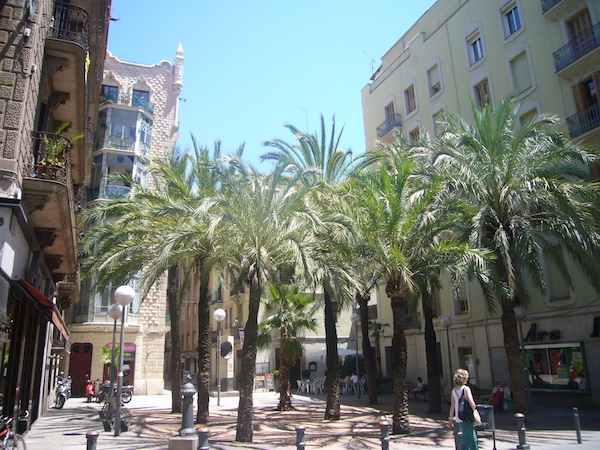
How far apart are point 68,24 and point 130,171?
18.9 meters

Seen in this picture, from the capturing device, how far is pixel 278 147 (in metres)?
18.6

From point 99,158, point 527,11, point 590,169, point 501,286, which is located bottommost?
point 501,286

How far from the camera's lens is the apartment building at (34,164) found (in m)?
10.1

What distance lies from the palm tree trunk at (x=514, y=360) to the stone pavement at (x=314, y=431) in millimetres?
745

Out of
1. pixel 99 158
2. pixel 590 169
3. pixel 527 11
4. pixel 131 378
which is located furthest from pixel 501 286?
pixel 99 158

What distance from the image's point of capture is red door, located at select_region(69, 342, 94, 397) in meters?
30.1

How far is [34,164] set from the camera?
37.8 ft

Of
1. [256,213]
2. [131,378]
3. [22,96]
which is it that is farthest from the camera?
[131,378]

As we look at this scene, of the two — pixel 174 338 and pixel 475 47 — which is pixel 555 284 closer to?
pixel 475 47

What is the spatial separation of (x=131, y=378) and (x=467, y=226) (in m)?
23.3

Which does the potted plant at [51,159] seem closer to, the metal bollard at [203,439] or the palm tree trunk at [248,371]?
the palm tree trunk at [248,371]

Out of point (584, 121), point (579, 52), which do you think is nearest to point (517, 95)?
point (579, 52)

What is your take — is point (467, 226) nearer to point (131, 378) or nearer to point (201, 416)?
point (201, 416)

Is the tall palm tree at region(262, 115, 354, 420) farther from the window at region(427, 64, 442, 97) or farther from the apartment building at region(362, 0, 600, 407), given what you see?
the window at region(427, 64, 442, 97)
